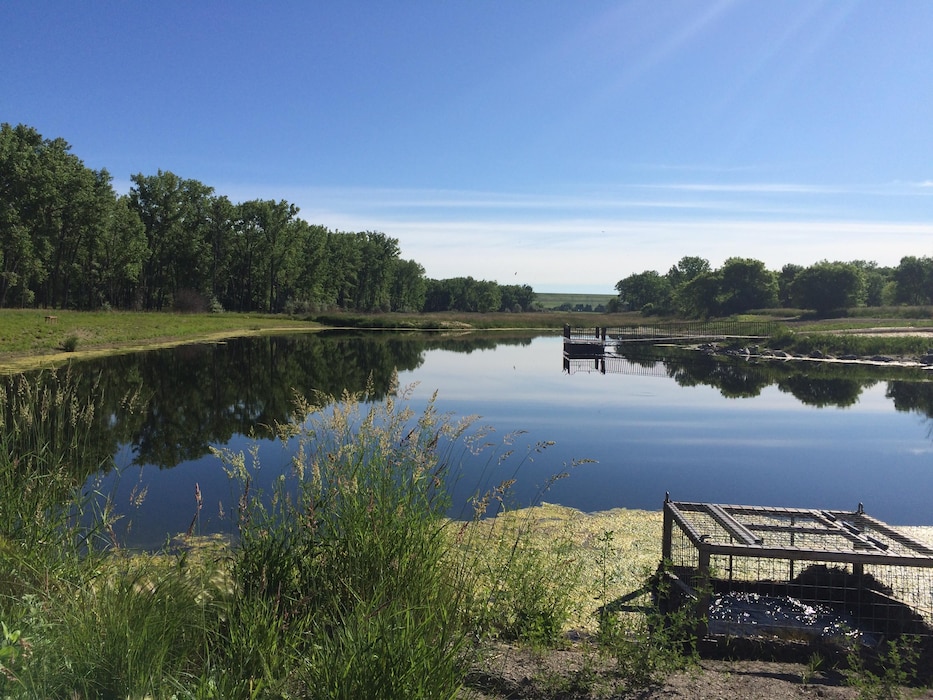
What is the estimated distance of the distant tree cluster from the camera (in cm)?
6356

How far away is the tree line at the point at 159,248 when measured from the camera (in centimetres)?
4466

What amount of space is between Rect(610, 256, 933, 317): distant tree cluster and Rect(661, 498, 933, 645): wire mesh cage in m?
65.2

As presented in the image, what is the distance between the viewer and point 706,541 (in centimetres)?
535

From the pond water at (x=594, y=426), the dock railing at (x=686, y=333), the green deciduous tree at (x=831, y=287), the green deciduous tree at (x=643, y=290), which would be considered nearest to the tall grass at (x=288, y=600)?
the pond water at (x=594, y=426)

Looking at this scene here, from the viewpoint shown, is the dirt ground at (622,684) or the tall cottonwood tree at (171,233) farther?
the tall cottonwood tree at (171,233)

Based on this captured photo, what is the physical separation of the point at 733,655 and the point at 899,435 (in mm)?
13441

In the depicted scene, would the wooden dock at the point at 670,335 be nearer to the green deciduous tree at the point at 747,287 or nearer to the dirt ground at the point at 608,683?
the green deciduous tree at the point at 747,287

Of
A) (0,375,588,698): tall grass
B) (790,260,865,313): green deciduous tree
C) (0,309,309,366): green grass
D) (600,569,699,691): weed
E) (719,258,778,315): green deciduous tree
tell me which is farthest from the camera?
(719,258,778,315): green deciduous tree

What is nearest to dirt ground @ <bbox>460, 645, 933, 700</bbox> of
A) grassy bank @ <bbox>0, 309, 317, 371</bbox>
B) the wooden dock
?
grassy bank @ <bbox>0, 309, 317, 371</bbox>

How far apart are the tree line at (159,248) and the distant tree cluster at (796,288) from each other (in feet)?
126

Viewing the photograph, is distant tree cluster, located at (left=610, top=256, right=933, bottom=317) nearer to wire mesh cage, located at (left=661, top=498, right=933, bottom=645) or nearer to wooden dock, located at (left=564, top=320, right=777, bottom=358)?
wooden dock, located at (left=564, top=320, right=777, bottom=358)

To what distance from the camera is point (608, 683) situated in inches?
154

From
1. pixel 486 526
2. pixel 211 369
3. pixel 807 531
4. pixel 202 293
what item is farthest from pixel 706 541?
pixel 202 293

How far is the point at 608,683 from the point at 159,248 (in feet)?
211
